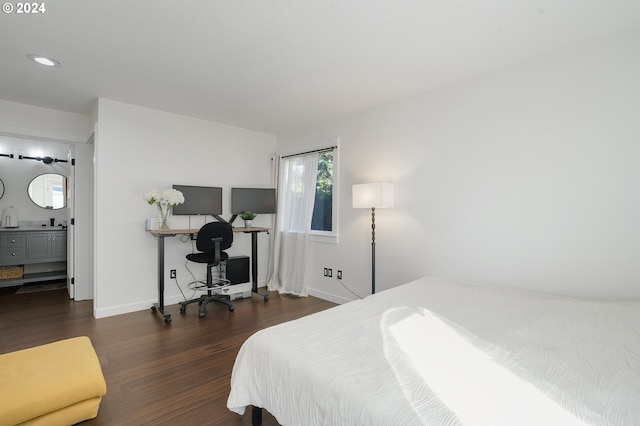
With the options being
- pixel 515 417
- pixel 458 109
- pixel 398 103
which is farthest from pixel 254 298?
pixel 515 417

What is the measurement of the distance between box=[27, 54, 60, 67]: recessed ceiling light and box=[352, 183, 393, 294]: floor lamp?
2884 millimetres

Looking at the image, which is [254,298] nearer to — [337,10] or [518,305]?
[518,305]

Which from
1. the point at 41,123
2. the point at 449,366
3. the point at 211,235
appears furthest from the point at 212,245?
the point at 449,366

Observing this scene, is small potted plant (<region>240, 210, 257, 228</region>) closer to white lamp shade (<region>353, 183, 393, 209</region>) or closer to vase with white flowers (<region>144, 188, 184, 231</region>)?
vase with white flowers (<region>144, 188, 184, 231</region>)

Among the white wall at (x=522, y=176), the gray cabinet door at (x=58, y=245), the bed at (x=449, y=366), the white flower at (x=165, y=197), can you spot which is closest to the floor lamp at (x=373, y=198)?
the white wall at (x=522, y=176)

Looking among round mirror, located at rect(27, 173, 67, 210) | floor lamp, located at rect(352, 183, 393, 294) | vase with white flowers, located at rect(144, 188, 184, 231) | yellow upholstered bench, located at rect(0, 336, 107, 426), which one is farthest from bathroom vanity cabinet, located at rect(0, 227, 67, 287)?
floor lamp, located at rect(352, 183, 393, 294)

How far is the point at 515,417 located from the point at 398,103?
3.10 metres

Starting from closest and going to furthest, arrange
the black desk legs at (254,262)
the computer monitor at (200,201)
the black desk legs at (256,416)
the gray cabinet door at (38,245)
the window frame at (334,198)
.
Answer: the black desk legs at (256,416)
the computer monitor at (200,201)
the window frame at (334,198)
the black desk legs at (254,262)
the gray cabinet door at (38,245)

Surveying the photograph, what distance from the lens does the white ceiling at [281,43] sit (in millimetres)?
1884

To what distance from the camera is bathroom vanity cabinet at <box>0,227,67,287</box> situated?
4797 mm

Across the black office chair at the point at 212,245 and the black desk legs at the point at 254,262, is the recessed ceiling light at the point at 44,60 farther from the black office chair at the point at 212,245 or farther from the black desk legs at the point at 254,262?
the black desk legs at the point at 254,262

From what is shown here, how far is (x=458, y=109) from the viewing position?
2932 mm

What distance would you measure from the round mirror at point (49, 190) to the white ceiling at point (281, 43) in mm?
2618

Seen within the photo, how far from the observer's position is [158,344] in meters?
2.77
